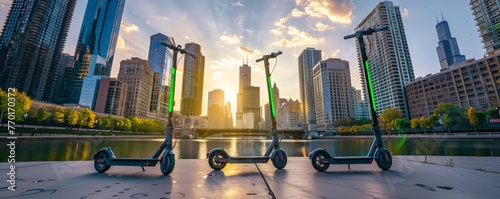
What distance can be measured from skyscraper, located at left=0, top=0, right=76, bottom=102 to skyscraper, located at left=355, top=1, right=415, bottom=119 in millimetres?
227173

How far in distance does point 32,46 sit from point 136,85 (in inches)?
2668

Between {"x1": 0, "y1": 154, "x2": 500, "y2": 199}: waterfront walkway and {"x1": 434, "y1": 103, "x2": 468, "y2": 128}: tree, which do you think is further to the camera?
{"x1": 434, "y1": 103, "x2": 468, "y2": 128}: tree

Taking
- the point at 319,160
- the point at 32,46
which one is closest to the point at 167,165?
the point at 319,160

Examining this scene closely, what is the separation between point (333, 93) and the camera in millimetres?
168375

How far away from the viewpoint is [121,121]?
8875cm

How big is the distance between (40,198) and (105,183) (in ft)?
4.97

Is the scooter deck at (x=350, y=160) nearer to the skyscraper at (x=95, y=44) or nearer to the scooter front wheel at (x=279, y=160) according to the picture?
the scooter front wheel at (x=279, y=160)

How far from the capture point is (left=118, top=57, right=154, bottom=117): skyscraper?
463ft

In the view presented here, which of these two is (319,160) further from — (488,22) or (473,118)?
(488,22)

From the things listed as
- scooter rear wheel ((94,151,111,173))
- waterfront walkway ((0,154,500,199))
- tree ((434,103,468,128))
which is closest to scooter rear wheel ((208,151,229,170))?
waterfront walkway ((0,154,500,199))

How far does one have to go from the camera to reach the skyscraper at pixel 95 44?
15925 centimetres

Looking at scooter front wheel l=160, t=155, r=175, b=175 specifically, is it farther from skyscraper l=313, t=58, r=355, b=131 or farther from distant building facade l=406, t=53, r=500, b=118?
skyscraper l=313, t=58, r=355, b=131

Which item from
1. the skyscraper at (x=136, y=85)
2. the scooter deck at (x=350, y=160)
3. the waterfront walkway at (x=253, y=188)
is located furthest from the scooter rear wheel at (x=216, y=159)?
the skyscraper at (x=136, y=85)

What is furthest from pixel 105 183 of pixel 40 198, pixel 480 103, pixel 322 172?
pixel 480 103
